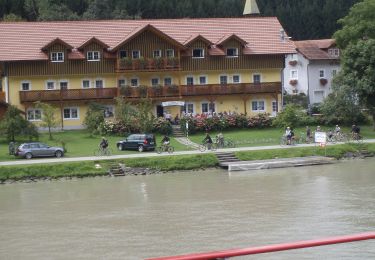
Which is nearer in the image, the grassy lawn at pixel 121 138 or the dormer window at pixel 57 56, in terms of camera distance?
the grassy lawn at pixel 121 138

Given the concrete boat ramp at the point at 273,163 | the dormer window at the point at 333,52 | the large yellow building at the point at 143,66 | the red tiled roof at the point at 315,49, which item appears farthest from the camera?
the dormer window at the point at 333,52

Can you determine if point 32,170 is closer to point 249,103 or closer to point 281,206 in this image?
point 281,206

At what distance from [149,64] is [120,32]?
464 cm

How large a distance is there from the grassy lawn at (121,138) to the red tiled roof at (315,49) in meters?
21.0

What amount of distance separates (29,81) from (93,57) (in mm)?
5648

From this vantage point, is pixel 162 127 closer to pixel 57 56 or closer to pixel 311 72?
pixel 57 56

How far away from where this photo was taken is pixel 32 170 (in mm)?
38094

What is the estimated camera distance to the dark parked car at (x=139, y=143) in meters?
45.0

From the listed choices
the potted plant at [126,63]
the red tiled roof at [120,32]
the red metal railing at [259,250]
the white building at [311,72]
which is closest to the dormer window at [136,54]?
the potted plant at [126,63]

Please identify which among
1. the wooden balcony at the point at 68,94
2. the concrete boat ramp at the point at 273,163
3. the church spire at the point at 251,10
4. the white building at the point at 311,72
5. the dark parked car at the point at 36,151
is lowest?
the concrete boat ramp at the point at 273,163

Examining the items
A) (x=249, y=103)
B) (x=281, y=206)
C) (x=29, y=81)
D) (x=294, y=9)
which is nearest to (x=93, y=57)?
(x=29, y=81)

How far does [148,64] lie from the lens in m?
57.2

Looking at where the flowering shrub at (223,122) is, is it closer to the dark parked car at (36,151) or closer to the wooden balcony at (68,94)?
the wooden balcony at (68,94)

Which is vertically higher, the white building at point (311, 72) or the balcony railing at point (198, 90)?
the white building at point (311, 72)
